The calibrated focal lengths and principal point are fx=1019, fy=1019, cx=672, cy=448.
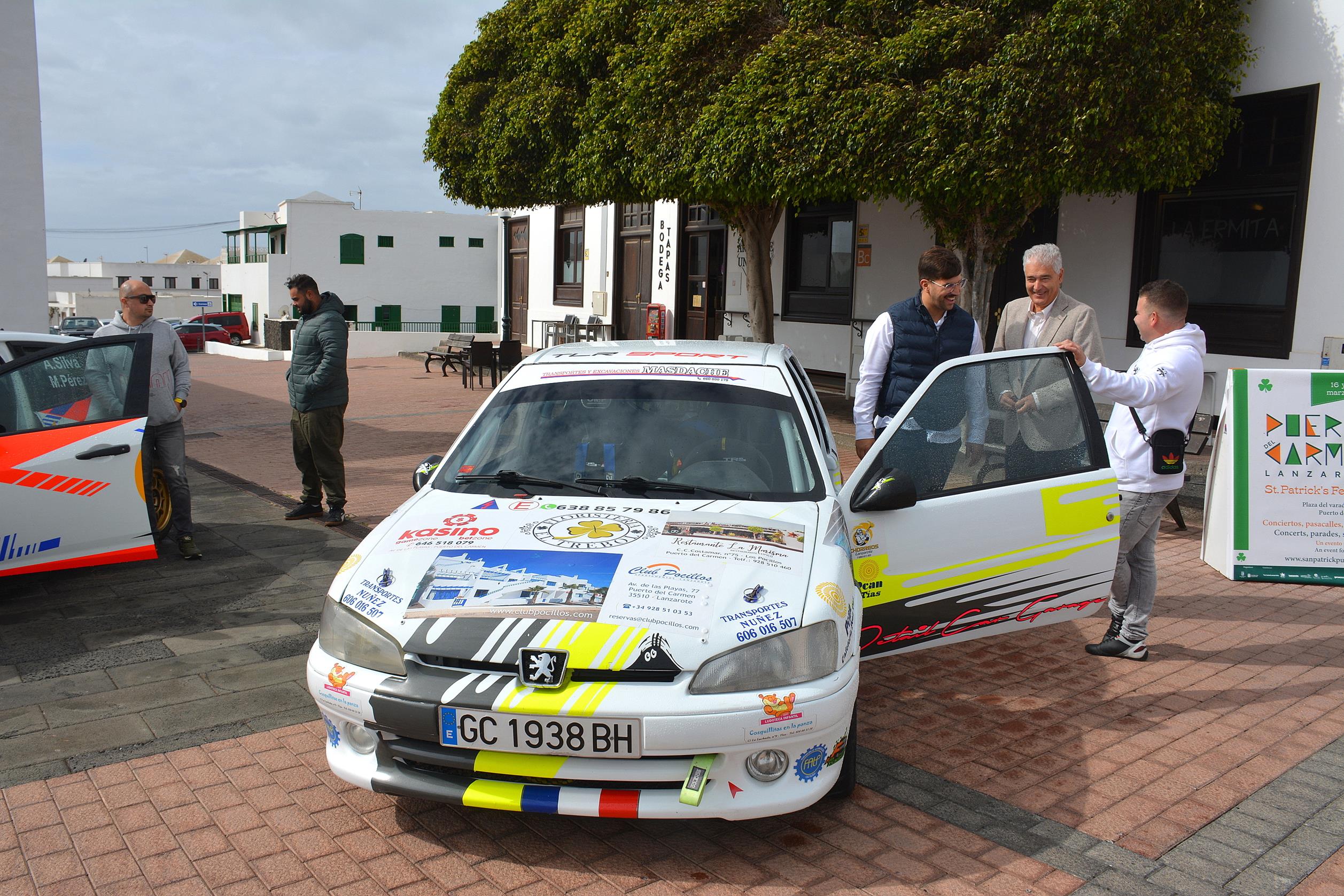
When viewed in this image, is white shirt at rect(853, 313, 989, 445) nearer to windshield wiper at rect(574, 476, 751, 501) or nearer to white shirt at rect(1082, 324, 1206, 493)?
white shirt at rect(1082, 324, 1206, 493)

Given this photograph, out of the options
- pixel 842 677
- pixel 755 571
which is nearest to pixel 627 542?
pixel 755 571

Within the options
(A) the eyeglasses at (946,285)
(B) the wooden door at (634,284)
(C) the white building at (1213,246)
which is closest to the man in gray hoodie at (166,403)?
(A) the eyeglasses at (946,285)

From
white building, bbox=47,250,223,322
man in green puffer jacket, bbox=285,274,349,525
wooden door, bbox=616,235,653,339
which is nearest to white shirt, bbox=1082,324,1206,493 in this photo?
man in green puffer jacket, bbox=285,274,349,525

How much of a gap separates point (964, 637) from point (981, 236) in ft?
26.2

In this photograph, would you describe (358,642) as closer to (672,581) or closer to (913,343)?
(672,581)

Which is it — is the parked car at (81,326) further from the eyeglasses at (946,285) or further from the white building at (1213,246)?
the eyeglasses at (946,285)

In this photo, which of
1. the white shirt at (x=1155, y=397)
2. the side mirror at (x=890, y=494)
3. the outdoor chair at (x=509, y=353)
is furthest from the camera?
the outdoor chair at (x=509, y=353)

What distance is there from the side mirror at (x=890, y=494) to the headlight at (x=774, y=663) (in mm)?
807

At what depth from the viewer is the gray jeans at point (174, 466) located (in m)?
6.83

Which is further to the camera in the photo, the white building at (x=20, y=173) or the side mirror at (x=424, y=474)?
the white building at (x=20, y=173)

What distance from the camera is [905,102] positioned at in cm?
963

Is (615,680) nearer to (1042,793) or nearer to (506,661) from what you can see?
(506,661)

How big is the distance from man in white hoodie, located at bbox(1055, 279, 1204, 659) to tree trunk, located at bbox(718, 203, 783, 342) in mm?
8925

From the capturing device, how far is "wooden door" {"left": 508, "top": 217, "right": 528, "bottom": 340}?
92.1ft
